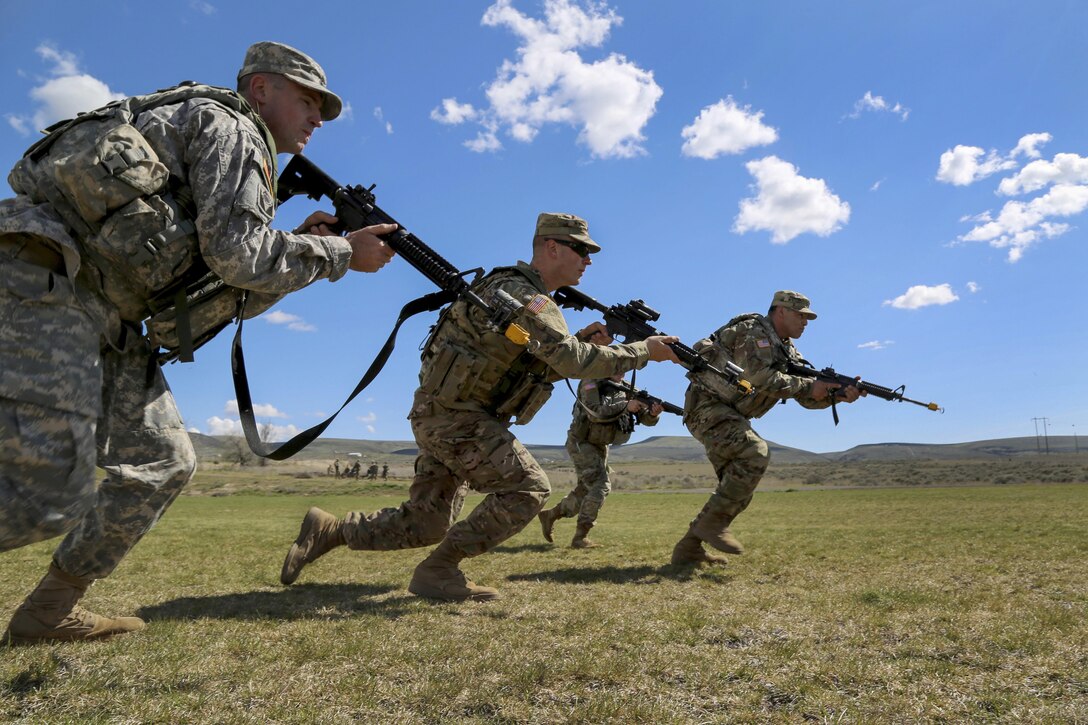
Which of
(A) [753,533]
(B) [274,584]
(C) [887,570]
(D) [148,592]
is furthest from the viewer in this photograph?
(A) [753,533]

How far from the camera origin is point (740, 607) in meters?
4.70

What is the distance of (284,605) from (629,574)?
9.71ft

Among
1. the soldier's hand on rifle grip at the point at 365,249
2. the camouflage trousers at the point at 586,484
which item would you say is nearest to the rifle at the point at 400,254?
the soldier's hand on rifle grip at the point at 365,249

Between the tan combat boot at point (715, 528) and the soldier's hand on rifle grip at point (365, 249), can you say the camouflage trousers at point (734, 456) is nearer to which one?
the tan combat boot at point (715, 528)

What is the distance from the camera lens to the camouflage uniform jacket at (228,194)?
9.18 ft

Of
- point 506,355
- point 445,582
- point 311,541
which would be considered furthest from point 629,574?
point 311,541

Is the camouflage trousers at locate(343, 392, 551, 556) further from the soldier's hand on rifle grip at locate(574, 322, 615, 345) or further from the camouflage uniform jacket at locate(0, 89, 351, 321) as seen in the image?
the camouflage uniform jacket at locate(0, 89, 351, 321)

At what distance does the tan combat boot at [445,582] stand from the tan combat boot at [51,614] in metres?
2.14

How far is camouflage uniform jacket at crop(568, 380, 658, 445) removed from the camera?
1065cm

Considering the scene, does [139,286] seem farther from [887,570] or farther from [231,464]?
[231,464]

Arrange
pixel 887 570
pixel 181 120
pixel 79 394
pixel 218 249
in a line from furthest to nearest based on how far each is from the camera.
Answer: pixel 887 570, pixel 181 120, pixel 218 249, pixel 79 394

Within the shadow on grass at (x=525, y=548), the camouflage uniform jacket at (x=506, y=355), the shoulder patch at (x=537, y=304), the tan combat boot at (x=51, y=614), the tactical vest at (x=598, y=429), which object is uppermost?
the shoulder patch at (x=537, y=304)

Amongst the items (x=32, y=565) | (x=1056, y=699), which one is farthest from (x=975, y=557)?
(x=32, y=565)

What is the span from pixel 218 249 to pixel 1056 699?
12.0 ft
